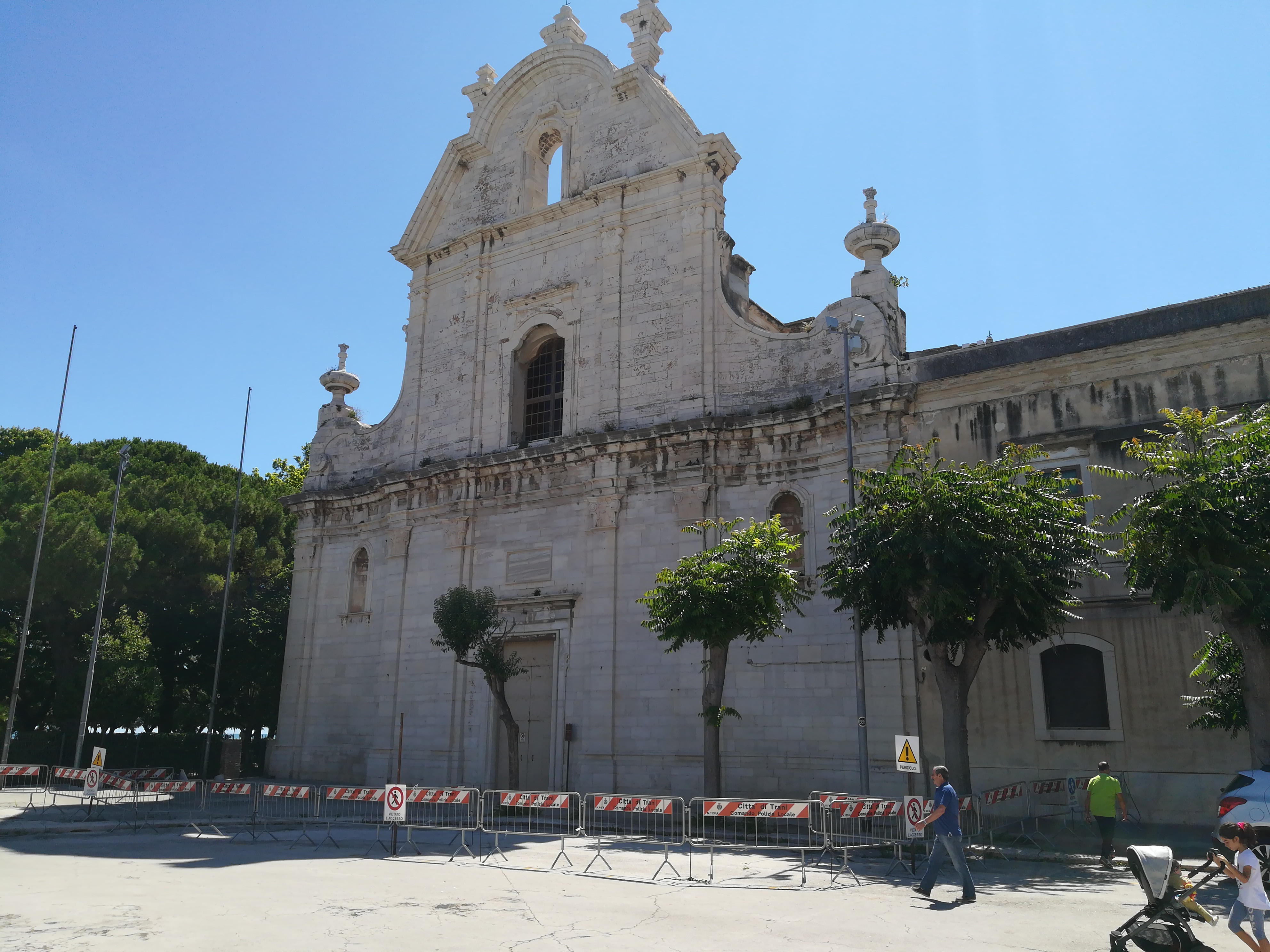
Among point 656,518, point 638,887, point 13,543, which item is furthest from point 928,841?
point 13,543

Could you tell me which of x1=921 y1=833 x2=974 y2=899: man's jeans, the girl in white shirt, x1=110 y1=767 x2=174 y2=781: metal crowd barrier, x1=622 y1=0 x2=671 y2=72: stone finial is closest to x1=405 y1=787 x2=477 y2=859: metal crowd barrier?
x1=921 y1=833 x2=974 y2=899: man's jeans

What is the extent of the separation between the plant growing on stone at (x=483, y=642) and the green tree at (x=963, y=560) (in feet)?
28.8

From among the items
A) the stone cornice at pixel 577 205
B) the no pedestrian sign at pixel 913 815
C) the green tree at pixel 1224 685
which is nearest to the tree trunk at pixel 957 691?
the green tree at pixel 1224 685

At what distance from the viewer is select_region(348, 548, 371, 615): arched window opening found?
2823 cm

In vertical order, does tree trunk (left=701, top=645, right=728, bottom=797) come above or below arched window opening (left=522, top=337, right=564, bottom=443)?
below

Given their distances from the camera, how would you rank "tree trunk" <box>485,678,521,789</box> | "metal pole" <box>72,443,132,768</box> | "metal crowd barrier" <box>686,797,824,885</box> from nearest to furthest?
1. "metal crowd barrier" <box>686,797,824,885</box>
2. "tree trunk" <box>485,678,521,789</box>
3. "metal pole" <box>72,443,132,768</box>

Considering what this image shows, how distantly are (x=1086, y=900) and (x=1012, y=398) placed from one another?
1099 cm

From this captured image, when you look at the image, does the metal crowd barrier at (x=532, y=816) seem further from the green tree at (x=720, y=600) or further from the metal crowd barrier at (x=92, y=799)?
the metal crowd barrier at (x=92, y=799)

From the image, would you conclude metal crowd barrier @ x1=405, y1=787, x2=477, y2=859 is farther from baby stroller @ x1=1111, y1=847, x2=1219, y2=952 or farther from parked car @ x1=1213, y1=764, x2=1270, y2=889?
parked car @ x1=1213, y1=764, x2=1270, y2=889

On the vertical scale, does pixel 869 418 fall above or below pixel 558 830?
above

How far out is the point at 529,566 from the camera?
24438mm

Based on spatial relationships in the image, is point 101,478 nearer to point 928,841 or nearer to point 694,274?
point 694,274

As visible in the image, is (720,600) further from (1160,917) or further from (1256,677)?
(1160,917)

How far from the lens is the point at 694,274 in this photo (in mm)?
23938
